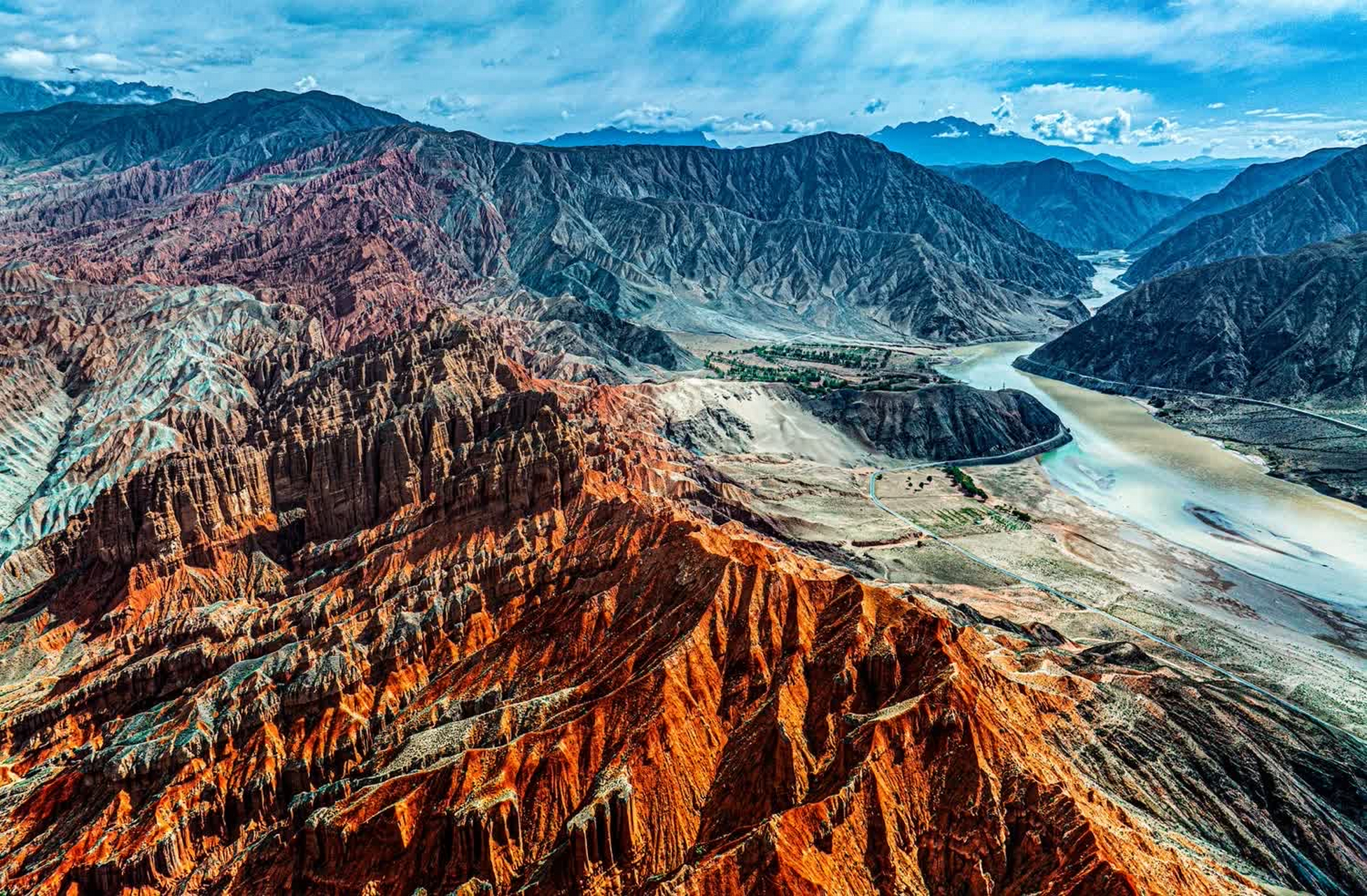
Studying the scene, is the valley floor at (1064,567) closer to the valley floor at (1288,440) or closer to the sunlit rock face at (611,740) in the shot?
the sunlit rock face at (611,740)

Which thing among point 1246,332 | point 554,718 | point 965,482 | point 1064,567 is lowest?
point 965,482

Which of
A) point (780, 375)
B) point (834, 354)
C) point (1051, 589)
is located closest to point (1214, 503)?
point (1051, 589)

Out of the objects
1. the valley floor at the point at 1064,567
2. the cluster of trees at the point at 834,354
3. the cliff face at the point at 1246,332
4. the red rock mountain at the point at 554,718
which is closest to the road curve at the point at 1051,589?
the valley floor at the point at 1064,567

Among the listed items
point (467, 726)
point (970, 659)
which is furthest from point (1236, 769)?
point (467, 726)

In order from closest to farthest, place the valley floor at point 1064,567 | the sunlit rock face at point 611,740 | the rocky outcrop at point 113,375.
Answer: the sunlit rock face at point 611,740 < the valley floor at point 1064,567 < the rocky outcrop at point 113,375

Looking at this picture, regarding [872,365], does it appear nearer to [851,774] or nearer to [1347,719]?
[1347,719]

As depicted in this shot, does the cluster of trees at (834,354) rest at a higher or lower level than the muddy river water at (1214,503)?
lower

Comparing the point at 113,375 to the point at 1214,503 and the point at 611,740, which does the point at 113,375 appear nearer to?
the point at 611,740
